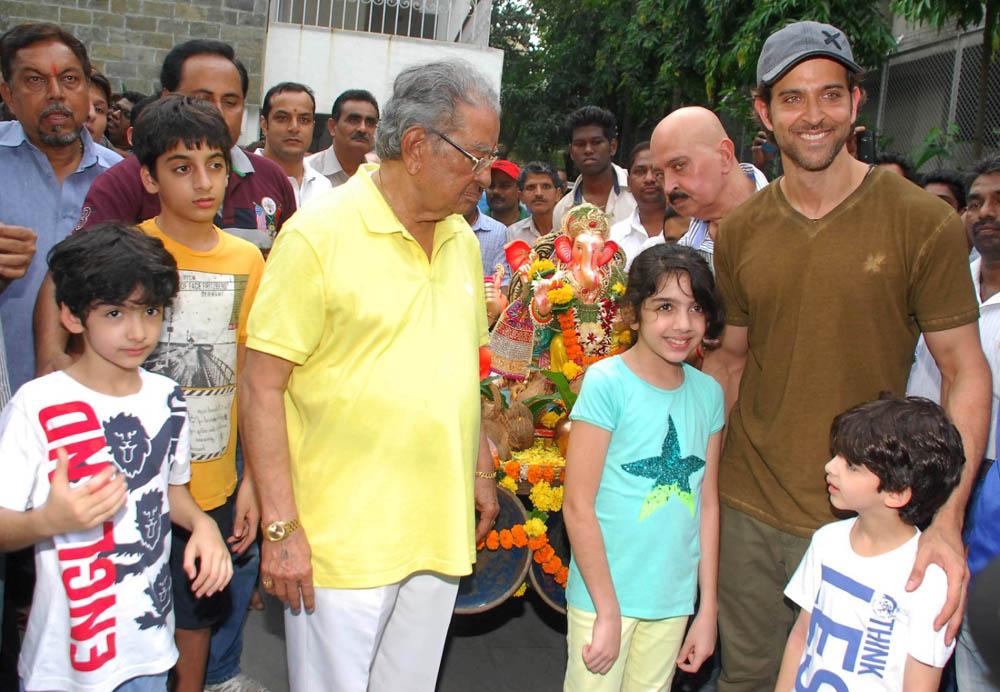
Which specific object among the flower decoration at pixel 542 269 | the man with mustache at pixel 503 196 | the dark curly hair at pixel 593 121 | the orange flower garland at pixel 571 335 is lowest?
the orange flower garland at pixel 571 335

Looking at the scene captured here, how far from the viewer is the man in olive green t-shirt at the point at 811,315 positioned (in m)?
2.46

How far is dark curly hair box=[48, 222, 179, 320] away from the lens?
2.24 metres

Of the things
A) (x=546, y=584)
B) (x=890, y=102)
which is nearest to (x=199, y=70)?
(x=546, y=584)

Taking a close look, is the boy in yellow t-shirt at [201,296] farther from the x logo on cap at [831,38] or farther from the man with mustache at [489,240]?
the man with mustache at [489,240]

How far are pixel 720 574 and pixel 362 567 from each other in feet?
4.03

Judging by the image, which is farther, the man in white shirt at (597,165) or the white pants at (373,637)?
the man in white shirt at (597,165)

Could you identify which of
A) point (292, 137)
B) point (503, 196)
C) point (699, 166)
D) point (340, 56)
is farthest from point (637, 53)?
point (699, 166)

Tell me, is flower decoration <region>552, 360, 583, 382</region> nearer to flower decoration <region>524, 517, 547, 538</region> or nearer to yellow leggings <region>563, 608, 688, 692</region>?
flower decoration <region>524, 517, 547, 538</region>

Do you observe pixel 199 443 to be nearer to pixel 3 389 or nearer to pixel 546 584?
pixel 3 389

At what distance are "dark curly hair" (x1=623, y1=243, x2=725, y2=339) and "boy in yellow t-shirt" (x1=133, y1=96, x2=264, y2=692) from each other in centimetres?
119

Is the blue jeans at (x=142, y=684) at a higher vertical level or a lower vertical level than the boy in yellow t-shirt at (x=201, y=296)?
lower

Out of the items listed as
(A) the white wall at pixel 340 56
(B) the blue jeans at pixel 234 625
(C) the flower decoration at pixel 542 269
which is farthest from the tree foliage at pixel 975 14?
(B) the blue jeans at pixel 234 625

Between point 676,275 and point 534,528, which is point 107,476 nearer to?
point 676,275

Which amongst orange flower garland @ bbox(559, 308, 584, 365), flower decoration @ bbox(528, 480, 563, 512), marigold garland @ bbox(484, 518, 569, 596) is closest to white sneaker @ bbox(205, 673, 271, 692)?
marigold garland @ bbox(484, 518, 569, 596)
